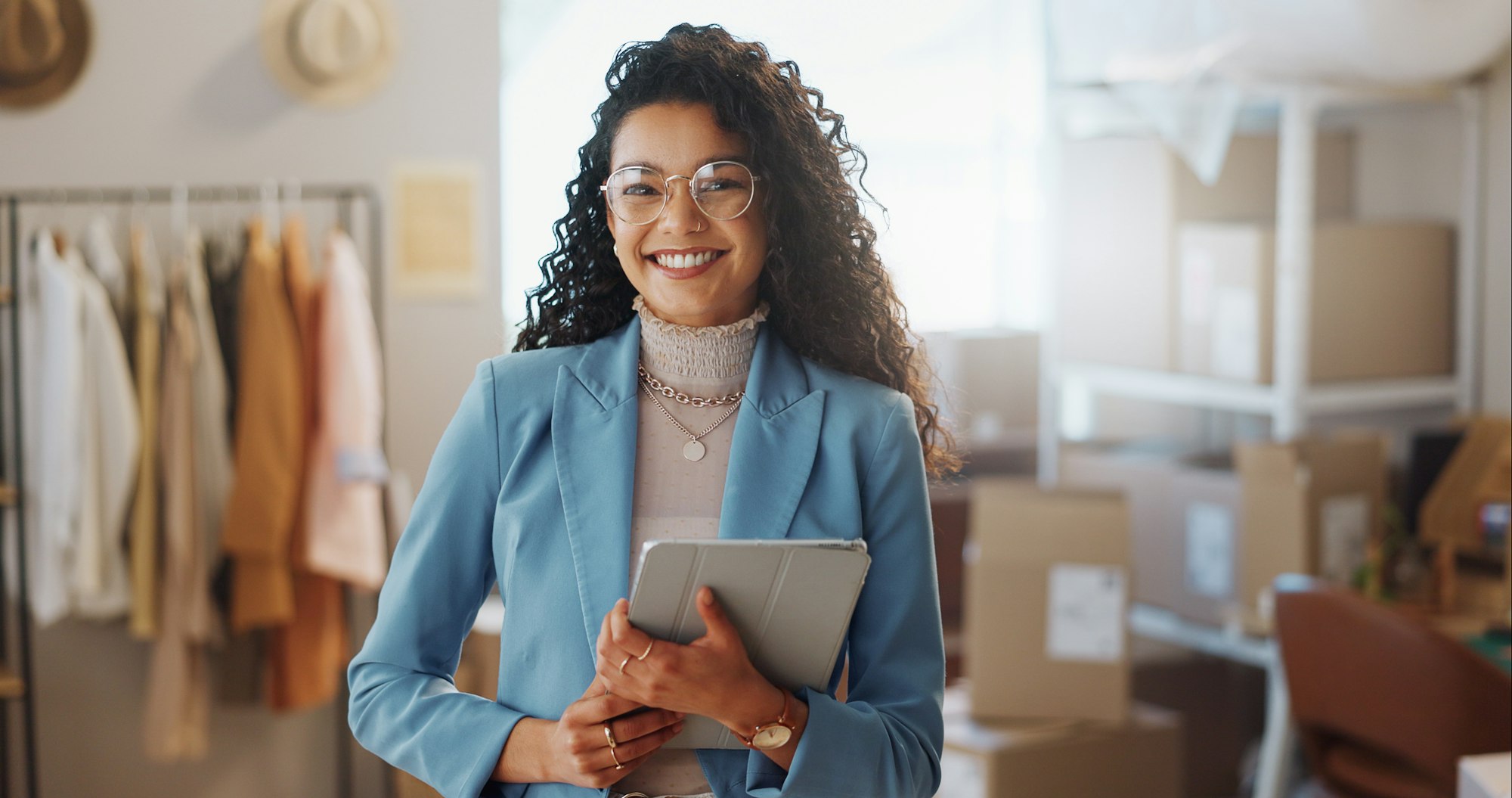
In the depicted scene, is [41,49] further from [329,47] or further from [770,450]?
[770,450]

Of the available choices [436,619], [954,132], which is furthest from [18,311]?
[954,132]

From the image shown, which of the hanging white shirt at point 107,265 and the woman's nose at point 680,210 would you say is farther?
the hanging white shirt at point 107,265

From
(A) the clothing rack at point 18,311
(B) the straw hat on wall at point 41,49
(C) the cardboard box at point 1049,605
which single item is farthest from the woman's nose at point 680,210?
(B) the straw hat on wall at point 41,49

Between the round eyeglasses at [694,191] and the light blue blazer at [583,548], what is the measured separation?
0.12 metres

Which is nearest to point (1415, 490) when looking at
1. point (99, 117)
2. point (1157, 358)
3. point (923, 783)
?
point (1157, 358)

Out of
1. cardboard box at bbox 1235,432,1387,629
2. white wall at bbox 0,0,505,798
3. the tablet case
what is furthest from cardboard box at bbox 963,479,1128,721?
the tablet case

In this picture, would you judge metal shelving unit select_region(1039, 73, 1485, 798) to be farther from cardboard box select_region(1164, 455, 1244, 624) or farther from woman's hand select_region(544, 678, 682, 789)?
woman's hand select_region(544, 678, 682, 789)

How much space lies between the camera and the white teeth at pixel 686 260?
958 millimetres

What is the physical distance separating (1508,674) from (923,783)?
4.80ft

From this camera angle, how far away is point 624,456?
3.22 ft

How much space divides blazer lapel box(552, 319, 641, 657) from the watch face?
5.6 inches

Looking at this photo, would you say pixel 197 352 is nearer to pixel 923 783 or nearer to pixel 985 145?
pixel 923 783

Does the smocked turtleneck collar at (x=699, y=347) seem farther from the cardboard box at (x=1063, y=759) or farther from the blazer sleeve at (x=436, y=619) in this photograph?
the cardboard box at (x=1063, y=759)

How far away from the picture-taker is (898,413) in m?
1.03
